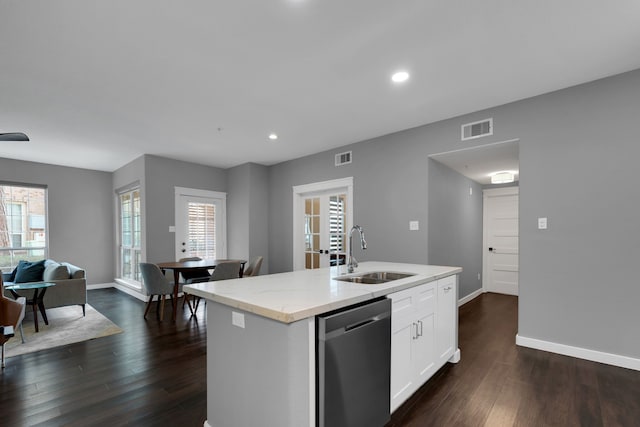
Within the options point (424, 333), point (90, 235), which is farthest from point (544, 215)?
point (90, 235)

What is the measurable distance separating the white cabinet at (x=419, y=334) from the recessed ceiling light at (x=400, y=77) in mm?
1906

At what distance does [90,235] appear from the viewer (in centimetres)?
673

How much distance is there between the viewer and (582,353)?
2.98 metres

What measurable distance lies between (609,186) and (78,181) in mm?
8917

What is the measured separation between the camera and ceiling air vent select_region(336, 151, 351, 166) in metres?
5.10

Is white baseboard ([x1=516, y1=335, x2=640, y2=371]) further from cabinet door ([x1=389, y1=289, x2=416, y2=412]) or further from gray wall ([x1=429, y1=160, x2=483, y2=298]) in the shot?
cabinet door ([x1=389, y1=289, x2=416, y2=412])

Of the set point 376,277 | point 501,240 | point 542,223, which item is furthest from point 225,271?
point 501,240

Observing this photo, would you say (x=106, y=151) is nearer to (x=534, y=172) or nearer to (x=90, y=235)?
(x=90, y=235)

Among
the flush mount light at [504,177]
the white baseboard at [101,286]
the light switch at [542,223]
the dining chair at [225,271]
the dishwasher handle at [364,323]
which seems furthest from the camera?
the white baseboard at [101,286]

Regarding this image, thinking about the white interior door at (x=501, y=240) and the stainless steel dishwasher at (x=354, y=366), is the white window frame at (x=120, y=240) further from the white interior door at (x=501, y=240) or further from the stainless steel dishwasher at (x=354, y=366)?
the white interior door at (x=501, y=240)

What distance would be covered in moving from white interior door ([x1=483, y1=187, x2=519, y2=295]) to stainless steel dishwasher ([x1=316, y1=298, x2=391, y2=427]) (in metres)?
5.26

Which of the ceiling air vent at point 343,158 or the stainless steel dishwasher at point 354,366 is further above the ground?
the ceiling air vent at point 343,158

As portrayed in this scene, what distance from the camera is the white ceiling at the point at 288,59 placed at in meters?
2.01

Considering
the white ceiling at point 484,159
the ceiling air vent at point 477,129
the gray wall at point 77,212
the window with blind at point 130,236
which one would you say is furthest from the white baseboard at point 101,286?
the ceiling air vent at point 477,129
